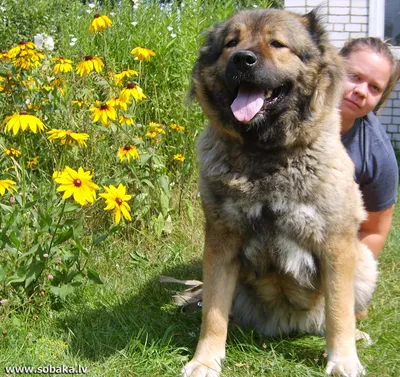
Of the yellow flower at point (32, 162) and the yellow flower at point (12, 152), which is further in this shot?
the yellow flower at point (32, 162)

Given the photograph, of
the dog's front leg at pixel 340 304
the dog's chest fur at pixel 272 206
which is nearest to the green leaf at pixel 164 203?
the dog's chest fur at pixel 272 206

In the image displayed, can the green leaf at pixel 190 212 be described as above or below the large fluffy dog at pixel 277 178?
below

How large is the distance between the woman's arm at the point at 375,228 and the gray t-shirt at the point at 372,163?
0.14 ft

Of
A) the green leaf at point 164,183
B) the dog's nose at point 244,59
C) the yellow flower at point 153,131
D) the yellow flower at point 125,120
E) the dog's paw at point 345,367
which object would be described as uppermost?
the dog's nose at point 244,59

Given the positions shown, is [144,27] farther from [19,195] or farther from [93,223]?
[19,195]

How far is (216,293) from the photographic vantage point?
101 inches

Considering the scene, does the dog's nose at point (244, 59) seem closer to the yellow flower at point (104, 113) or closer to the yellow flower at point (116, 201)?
the yellow flower at point (116, 201)

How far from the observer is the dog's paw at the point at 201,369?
8.02 feet

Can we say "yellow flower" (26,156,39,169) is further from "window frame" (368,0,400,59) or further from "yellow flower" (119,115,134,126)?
"window frame" (368,0,400,59)

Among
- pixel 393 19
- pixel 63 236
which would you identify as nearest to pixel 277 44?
pixel 63 236

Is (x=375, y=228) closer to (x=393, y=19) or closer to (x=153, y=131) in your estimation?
(x=153, y=131)

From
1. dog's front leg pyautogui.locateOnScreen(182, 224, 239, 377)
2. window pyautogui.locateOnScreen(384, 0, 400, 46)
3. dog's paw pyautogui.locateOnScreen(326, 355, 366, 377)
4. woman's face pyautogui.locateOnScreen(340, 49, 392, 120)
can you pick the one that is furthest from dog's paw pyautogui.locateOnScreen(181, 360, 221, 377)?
window pyautogui.locateOnScreen(384, 0, 400, 46)

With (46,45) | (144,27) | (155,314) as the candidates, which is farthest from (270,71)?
(144,27)

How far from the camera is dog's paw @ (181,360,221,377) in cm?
245
